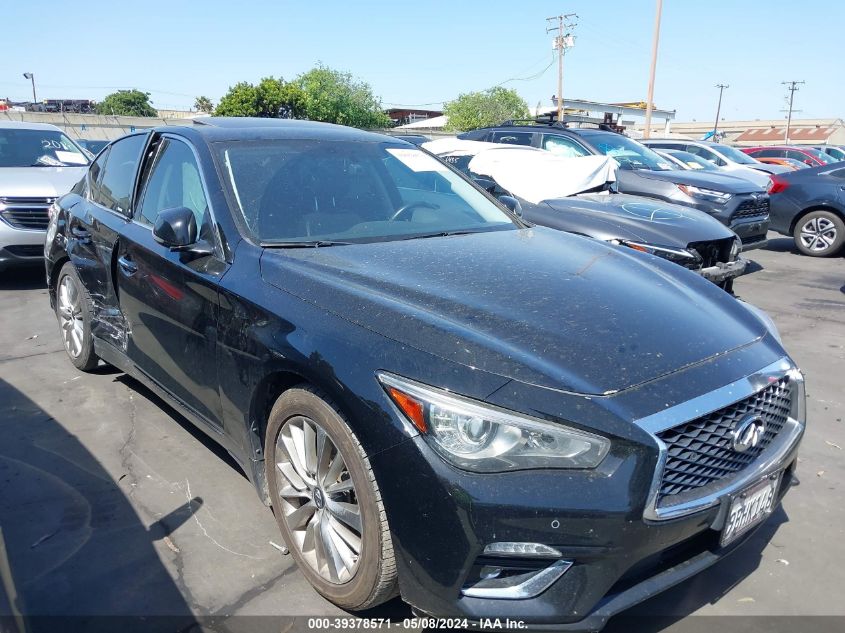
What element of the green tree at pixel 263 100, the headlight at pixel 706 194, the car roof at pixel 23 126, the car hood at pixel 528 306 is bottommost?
the car hood at pixel 528 306

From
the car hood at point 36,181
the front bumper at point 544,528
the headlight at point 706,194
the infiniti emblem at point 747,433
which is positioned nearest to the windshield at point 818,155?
the headlight at point 706,194

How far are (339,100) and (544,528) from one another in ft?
234

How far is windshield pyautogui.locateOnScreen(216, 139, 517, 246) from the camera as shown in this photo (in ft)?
10.3

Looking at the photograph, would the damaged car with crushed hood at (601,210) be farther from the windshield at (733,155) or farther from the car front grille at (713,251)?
the windshield at (733,155)

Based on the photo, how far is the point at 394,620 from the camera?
2.53 metres

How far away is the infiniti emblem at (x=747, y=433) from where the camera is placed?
2195mm

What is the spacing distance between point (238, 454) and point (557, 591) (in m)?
1.54

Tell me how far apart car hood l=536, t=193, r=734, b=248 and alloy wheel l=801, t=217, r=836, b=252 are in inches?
176

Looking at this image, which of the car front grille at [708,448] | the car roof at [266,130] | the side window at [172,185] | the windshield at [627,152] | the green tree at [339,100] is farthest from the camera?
the green tree at [339,100]

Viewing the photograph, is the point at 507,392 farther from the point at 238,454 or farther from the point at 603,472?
the point at 238,454

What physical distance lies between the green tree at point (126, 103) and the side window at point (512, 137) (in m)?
92.4

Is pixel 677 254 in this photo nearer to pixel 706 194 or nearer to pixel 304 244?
pixel 706 194

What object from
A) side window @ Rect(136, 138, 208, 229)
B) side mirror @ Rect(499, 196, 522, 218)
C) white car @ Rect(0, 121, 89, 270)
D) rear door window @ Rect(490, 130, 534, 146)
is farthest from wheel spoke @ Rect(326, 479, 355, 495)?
rear door window @ Rect(490, 130, 534, 146)

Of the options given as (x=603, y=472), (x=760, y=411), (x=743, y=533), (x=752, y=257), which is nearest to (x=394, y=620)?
(x=603, y=472)
